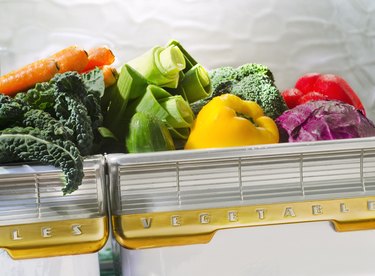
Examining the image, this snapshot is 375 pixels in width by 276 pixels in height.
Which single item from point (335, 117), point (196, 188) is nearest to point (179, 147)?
point (196, 188)

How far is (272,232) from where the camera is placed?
1.11m

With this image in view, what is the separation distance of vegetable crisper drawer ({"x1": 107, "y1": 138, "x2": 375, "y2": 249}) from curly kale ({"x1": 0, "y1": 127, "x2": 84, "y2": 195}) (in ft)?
0.29

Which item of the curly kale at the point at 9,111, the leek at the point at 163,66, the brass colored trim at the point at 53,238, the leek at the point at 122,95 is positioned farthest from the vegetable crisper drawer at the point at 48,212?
the leek at the point at 163,66

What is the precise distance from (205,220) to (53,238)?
27 cm

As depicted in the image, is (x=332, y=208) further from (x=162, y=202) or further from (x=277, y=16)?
(x=277, y=16)

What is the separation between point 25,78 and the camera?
128 cm

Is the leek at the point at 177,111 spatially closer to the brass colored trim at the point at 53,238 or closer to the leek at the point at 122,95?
the leek at the point at 122,95

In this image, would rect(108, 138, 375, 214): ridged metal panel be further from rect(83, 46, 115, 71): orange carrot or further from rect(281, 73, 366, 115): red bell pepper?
rect(281, 73, 366, 115): red bell pepper

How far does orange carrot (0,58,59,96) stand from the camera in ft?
4.21

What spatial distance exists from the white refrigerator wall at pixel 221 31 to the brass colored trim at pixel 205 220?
812 millimetres

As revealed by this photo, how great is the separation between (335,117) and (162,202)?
0.43m

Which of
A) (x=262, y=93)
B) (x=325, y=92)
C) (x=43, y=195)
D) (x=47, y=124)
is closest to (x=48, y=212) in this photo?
(x=43, y=195)

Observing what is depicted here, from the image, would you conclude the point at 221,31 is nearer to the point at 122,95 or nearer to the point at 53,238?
the point at 122,95

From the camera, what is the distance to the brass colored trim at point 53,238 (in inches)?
40.4
